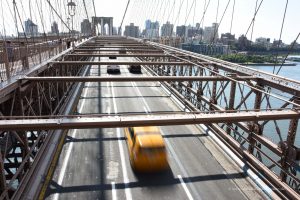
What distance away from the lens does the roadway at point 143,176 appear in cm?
1425

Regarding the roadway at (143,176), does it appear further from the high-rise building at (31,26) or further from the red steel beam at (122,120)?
the high-rise building at (31,26)

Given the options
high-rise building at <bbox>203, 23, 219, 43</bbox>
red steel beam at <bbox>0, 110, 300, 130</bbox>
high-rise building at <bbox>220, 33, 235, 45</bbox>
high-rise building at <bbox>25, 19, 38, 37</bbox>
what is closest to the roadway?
red steel beam at <bbox>0, 110, 300, 130</bbox>

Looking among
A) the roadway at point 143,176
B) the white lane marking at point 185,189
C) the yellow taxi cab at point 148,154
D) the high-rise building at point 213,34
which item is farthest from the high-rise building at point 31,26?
the white lane marking at point 185,189

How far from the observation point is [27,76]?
16.2m

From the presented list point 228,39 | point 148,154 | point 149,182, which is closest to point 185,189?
point 149,182

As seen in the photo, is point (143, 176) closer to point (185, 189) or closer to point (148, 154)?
point (148, 154)

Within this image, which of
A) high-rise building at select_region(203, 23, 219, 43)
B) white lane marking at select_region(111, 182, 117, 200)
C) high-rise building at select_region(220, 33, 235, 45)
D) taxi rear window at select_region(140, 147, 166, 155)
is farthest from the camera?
high-rise building at select_region(220, 33, 235, 45)

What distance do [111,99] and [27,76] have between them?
57.5ft

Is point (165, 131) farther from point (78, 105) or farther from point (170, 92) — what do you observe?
point (170, 92)

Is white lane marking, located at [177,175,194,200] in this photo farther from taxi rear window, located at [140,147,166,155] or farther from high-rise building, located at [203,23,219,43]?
high-rise building, located at [203,23,219,43]

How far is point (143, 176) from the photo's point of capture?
15781 millimetres

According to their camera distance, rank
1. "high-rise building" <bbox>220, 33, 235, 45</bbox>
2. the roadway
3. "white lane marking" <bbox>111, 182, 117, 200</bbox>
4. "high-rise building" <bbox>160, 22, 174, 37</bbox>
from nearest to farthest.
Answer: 1. "white lane marking" <bbox>111, 182, 117, 200</bbox>
2. the roadway
3. "high-rise building" <bbox>220, 33, 235, 45</bbox>
4. "high-rise building" <bbox>160, 22, 174, 37</bbox>

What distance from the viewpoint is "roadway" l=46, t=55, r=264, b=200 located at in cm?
1425

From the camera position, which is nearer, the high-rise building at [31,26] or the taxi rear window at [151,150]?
the taxi rear window at [151,150]
